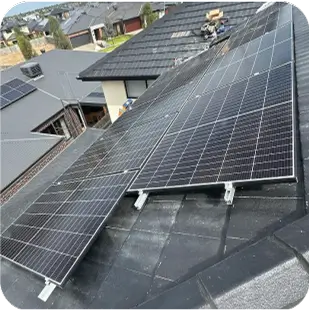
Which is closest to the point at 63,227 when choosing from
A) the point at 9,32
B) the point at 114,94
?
the point at 114,94

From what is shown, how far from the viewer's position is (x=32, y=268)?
596 cm

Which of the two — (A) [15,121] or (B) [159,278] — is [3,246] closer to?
(B) [159,278]

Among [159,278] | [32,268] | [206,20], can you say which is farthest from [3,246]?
[206,20]

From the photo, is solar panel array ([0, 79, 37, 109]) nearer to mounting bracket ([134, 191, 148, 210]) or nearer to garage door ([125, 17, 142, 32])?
mounting bracket ([134, 191, 148, 210])

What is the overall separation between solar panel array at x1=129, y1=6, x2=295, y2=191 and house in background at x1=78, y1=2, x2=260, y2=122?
892 cm

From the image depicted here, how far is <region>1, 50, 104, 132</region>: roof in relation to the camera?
876 inches

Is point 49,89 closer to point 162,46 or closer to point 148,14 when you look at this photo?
point 162,46

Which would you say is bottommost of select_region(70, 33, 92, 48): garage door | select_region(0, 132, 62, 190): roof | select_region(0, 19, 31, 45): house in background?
select_region(70, 33, 92, 48): garage door

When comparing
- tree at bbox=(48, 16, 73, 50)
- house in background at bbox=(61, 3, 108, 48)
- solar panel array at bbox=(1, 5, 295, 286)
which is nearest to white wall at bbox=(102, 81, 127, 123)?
solar panel array at bbox=(1, 5, 295, 286)

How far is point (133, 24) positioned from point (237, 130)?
83.3m

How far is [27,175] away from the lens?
1742 centimetres

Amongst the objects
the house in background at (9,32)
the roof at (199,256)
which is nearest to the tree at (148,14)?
the house in background at (9,32)

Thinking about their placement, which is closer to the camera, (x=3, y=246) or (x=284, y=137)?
(x=284, y=137)

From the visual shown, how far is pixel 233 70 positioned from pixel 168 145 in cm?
483
